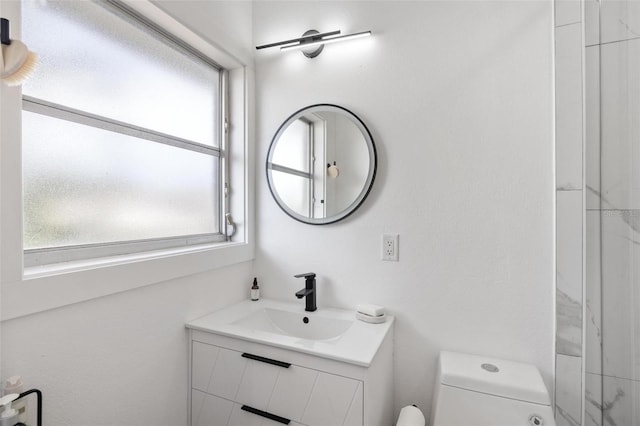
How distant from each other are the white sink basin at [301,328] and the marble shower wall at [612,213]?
25.6 inches

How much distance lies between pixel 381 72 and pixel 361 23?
28cm

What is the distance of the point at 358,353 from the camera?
1.11 m

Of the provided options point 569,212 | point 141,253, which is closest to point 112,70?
point 141,253

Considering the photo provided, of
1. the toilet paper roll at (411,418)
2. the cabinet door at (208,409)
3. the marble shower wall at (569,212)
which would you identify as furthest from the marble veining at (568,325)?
the cabinet door at (208,409)

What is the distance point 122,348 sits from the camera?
1101 mm

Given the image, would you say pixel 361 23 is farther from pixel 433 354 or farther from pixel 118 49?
pixel 433 354

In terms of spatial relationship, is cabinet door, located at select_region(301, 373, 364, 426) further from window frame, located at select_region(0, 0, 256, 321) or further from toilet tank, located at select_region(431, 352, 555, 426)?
window frame, located at select_region(0, 0, 256, 321)

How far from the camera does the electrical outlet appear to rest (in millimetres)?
1491

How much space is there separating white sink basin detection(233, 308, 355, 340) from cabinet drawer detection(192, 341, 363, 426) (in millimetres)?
189

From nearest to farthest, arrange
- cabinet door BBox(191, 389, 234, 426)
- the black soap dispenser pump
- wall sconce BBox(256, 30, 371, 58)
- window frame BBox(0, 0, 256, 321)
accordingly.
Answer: window frame BBox(0, 0, 256, 321)
cabinet door BBox(191, 389, 234, 426)
wall sconce BBox(256, 30, 371, 58)
the black soap dispenser pump

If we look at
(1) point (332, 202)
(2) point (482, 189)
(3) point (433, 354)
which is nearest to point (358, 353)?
(3) point (433, 354)

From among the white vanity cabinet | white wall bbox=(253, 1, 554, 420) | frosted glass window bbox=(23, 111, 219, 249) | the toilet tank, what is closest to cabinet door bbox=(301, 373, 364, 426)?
the white vanity cabinet

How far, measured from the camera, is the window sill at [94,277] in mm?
831

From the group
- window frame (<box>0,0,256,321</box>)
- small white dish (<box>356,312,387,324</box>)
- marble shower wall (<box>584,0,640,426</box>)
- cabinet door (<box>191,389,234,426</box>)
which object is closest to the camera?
marble shower wall (<box>584,0,640,426</box>)
